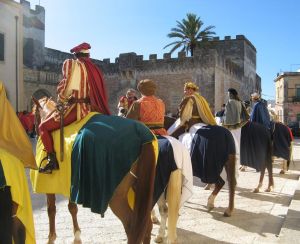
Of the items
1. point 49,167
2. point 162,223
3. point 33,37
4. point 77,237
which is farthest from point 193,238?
point 33,37

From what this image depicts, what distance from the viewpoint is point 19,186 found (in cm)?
285

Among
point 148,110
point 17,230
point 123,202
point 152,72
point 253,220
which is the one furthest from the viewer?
point 152,72

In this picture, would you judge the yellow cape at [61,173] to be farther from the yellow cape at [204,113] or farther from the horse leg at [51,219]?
the yellow cape at [204,113]

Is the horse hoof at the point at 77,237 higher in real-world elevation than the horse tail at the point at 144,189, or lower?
lower

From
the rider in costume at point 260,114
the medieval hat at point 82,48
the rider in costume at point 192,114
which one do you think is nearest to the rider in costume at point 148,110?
the medieval hat at point 82,48

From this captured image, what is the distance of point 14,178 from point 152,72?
3030 cm

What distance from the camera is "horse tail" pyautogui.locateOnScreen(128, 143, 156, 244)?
3.58 m

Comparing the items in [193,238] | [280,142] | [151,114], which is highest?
[151,114]

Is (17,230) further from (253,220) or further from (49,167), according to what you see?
(253,220)

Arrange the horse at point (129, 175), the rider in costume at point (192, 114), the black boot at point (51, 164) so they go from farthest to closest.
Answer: the rider in costume at point (192, 114), the black boot at point (51, 164), the horse at point (129, 175)

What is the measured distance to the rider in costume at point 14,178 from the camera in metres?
2.77

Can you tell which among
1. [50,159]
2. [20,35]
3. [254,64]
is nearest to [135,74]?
[20,35]

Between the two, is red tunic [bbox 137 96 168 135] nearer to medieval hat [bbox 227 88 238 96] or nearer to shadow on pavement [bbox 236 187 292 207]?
medieval hat [bbox 227 88 238 96]

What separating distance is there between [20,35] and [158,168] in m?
19.0
